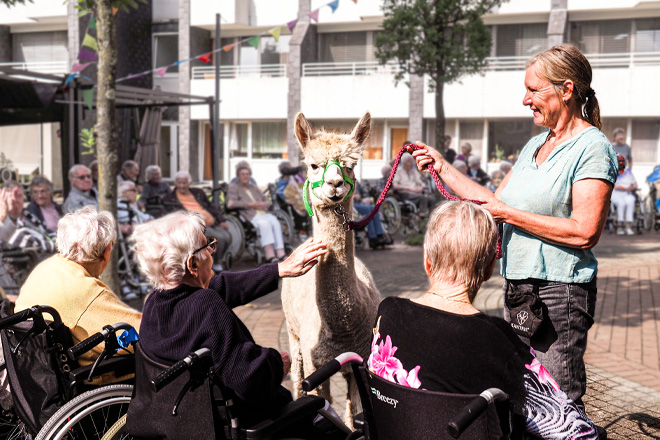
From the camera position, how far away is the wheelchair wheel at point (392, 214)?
538 inches

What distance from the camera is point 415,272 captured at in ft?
32.0

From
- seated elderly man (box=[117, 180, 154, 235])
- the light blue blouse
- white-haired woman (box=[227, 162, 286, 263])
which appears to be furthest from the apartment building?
the light blue blouse

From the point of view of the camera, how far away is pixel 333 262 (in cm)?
344

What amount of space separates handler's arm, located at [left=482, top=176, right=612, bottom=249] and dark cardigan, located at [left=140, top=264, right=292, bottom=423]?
110 cm

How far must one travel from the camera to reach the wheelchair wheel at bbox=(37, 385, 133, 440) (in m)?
2.69

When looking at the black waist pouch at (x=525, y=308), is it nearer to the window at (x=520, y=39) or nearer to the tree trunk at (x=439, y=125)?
the tree trunk at (x=439, y=125)

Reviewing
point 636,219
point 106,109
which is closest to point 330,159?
point 106,109

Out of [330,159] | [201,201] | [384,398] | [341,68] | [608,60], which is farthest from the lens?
[341,68]

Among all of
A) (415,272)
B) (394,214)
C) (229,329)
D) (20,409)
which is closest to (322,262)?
(229,329)

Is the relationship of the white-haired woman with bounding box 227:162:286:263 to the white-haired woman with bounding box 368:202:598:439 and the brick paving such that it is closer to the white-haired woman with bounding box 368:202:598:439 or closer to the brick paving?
the brick paving

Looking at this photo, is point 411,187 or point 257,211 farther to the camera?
point 411,187

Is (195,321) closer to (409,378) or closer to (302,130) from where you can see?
(409,378)

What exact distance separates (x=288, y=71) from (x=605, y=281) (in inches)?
751

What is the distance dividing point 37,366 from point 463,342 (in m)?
1.98
